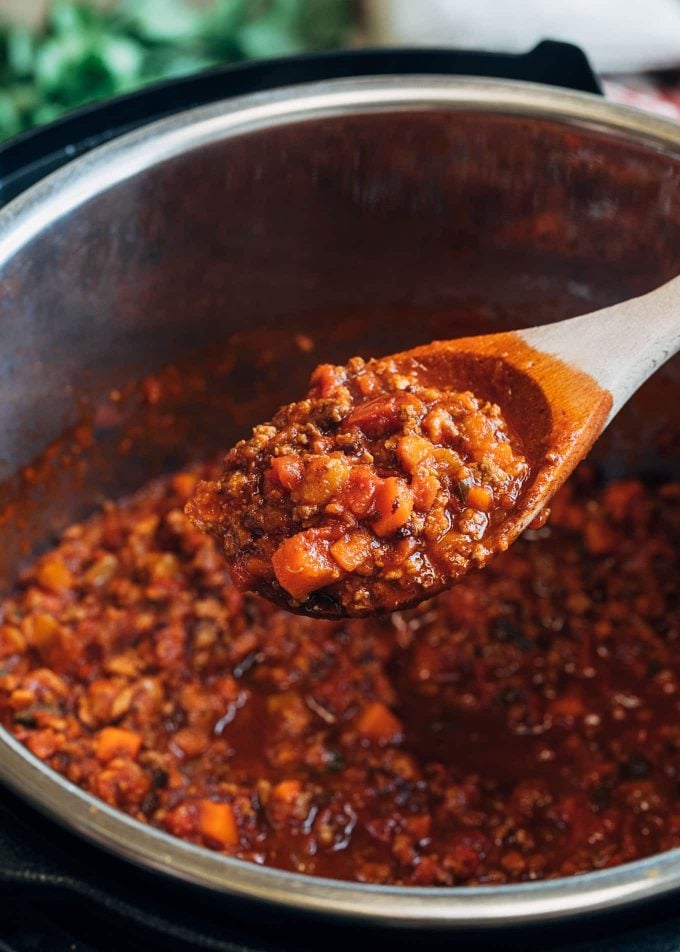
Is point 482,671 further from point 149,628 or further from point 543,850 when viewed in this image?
point 149,628

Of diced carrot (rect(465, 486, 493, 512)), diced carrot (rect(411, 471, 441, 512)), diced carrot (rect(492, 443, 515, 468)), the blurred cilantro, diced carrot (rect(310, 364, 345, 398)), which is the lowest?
diced carrot (rect(465, 486, 493, 512))

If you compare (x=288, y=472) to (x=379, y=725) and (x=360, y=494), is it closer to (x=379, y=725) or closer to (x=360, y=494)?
(x=360, y=494)

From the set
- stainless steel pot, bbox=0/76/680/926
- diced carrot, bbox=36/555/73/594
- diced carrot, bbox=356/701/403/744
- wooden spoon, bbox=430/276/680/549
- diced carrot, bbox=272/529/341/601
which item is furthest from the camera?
diced carrot, bbox=36/555/73/594

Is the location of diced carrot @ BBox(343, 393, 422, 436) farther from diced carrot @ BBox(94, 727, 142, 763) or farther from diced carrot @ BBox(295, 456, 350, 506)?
diced carrot @ BBox(94, 727, 142, 763)

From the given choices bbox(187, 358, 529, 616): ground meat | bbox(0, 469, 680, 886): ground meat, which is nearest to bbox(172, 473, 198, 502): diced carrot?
bbox(0, 469, 680, 886): ground meat

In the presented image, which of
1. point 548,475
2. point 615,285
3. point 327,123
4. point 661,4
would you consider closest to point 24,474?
point 327,123

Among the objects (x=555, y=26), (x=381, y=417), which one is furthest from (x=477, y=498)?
(x=555, y=26)

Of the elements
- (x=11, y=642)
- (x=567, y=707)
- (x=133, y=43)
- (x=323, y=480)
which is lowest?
(x=567, y=707)
